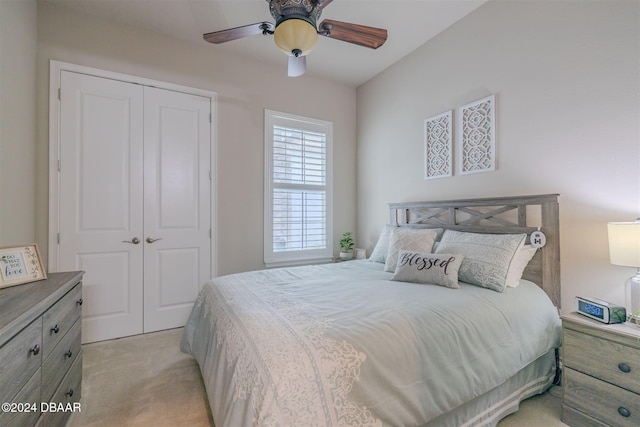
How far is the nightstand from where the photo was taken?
1343 mm

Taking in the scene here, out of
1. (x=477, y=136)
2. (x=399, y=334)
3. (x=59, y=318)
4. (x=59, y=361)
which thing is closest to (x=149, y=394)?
(x=59, y=361)

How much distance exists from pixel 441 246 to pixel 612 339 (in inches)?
42.6

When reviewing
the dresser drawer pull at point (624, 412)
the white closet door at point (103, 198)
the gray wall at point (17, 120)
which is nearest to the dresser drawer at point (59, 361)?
the gray wall at point (17, 120)

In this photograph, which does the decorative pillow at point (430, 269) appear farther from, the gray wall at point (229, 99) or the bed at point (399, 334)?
the gray wall at point (229, 99)

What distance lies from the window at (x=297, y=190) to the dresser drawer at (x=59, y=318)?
6.43 ft

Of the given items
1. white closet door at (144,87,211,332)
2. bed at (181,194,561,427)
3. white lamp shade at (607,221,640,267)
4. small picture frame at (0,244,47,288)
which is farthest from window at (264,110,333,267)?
white lamp shade at (607,221,640,267)

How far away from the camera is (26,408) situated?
41.3 inches

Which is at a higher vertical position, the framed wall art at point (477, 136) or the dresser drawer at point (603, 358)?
the framed wall art at point (477, 136)

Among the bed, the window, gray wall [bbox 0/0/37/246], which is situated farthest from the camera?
the window

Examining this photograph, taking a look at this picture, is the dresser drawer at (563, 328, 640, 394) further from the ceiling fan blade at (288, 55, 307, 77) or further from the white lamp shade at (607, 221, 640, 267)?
the ceiling fan blade at (288, 55, 307, 77)

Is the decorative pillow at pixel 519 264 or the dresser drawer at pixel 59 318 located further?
the decorative pillow at pixel 519 264

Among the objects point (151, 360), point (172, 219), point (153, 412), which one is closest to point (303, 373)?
point (153, 412)

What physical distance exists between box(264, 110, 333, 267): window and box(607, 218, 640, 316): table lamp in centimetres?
282

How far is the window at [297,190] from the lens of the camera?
3486 mm
